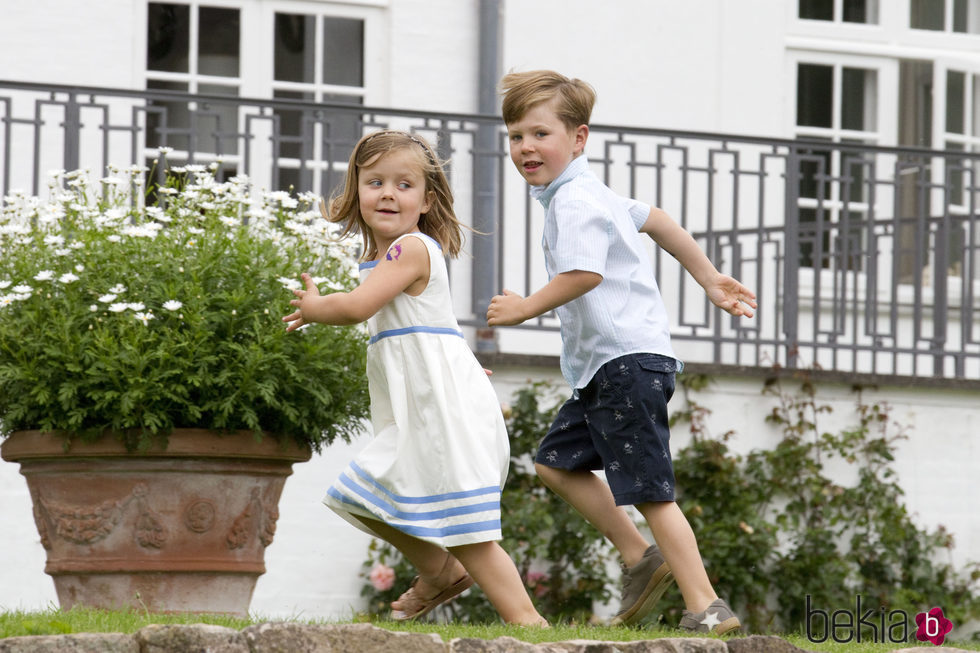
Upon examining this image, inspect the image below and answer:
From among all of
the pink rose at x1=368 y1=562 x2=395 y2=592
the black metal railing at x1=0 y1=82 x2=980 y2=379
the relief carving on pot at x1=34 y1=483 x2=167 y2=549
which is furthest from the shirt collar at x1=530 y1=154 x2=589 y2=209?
the pink rose at x1=368 y1=562 x2=395 y2=592

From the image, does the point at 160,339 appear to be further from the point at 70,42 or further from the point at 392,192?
the point at 70,42

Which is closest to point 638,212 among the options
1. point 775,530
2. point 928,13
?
point 775,530

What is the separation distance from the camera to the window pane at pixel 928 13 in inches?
368

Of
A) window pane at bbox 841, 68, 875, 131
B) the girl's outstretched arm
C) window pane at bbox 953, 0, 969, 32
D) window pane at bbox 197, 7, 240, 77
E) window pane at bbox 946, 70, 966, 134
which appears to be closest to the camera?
the girl's outstretched arm

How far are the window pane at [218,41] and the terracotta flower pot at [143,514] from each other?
4.18 meters

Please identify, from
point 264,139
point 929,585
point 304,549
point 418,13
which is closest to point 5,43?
point 264,139

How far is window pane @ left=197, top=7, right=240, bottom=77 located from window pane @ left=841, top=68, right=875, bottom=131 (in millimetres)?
3735

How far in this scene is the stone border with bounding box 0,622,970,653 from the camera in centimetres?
287

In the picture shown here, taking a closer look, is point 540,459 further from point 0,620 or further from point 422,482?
point 0,620

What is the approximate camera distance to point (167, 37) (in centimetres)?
796

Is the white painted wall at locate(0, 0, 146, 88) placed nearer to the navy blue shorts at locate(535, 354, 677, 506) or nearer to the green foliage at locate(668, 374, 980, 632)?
the green foliage at locate(668, 374, 980, 632)

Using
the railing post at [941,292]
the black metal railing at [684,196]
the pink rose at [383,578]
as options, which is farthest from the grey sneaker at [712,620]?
the railing post at [941,292]

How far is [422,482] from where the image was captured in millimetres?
3637

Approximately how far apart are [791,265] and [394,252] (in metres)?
3.84
